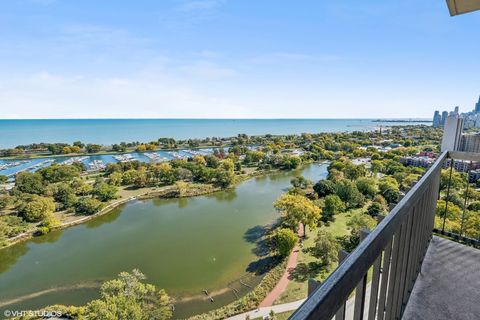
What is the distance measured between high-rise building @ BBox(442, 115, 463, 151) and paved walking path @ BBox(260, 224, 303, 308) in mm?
7502

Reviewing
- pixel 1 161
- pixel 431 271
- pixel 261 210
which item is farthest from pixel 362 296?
pixel 1 161

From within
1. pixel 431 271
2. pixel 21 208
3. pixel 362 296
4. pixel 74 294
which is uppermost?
pixel 362 296

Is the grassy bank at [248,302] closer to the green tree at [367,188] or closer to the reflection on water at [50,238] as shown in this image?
the reflection on water at [50,238]

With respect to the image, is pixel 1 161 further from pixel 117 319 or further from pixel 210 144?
pixel 117 319

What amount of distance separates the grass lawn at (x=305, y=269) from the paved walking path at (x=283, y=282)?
0.47 ft

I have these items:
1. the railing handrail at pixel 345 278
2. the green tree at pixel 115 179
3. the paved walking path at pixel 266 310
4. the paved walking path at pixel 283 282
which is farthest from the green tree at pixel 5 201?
the railing handrail at pixel 345 278

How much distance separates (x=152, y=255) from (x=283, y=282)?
6272 millimetres

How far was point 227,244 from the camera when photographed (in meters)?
12.7

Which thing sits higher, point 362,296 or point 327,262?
point 362,296

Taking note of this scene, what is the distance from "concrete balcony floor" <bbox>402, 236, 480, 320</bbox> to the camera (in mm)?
1604

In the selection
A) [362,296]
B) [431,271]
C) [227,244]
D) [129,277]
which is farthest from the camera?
[227,244]

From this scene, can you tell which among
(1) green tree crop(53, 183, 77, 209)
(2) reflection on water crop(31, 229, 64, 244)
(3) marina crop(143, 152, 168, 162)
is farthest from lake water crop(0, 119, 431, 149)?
(2) reflection on water crop(31, 229, 64, 244)

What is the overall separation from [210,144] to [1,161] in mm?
32245

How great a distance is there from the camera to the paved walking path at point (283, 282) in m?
8.37
